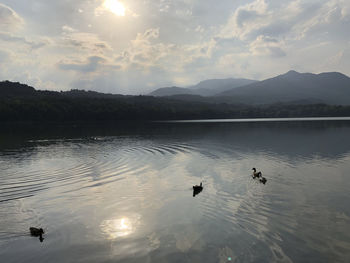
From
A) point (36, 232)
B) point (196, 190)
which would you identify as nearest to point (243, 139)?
point (196, 190)

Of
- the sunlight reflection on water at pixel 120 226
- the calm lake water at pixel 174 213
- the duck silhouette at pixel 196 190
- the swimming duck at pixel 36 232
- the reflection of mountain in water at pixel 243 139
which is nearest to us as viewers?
the calm lake water at pixel 174 213

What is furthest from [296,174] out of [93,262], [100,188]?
[93,262]

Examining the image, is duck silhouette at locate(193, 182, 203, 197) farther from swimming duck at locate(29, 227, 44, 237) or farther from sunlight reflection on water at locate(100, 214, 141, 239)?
swimming duck at locate(29, 227, 44, 237)

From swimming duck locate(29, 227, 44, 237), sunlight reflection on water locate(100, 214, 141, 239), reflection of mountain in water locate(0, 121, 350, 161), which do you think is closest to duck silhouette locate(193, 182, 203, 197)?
sunlight reflection on water locate(100, 214, 141, 239)

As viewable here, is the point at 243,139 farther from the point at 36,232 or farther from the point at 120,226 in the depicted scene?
the point at 36,232

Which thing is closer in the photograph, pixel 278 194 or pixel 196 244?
pixel 196 244

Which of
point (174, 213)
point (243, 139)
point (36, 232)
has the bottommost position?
point (174, 213)

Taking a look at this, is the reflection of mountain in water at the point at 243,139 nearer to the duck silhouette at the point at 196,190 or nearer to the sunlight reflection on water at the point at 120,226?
the duck silhouette at the point at 196,190

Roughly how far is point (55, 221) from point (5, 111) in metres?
147

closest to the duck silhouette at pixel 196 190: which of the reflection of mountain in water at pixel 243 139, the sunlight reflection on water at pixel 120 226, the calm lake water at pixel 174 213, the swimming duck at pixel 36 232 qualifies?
the calm lake water at pixel 174 213

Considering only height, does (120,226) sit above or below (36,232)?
below

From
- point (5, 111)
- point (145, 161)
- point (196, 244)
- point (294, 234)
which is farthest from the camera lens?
point (5, 111)

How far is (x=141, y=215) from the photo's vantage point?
18688 mm

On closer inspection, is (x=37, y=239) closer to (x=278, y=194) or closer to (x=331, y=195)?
(x=278, y=194)
